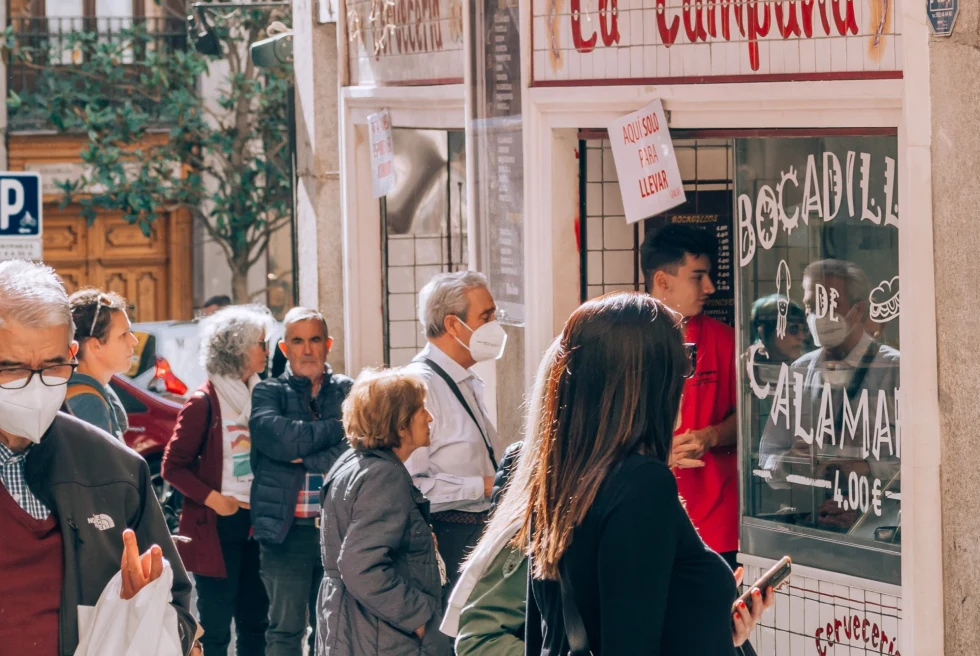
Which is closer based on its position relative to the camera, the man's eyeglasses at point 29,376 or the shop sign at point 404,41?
the man's eyeglasses at point 29,376

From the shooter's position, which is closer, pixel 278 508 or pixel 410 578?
pixel 410 578

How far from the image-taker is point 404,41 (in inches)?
328

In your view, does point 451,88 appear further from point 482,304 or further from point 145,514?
point 145,514

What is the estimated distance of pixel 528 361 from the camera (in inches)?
263

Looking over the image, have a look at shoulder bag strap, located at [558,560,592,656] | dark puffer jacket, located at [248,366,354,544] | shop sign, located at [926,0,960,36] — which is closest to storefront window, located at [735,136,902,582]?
shop sign, located at [926,0,960,36]

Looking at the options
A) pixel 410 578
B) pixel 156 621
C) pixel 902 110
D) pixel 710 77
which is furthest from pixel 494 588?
pixel 710 77

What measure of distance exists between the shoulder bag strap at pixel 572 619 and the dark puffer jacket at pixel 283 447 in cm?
373

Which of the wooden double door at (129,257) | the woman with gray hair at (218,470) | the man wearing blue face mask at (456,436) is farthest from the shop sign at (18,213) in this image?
the wooden double door at (129,257)

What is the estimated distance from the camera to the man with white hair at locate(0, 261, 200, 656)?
3.45 meters

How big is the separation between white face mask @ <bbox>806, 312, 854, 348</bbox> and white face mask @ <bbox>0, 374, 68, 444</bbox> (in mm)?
3125

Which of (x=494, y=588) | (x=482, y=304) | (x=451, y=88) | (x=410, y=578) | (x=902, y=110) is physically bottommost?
(x=410, y=578)

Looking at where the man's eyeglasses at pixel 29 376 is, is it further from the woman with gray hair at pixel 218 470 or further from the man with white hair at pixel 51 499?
the woman with gray hair at pixel 218 470

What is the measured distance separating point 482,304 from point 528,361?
86cm

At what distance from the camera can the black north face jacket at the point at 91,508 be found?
137 inches
